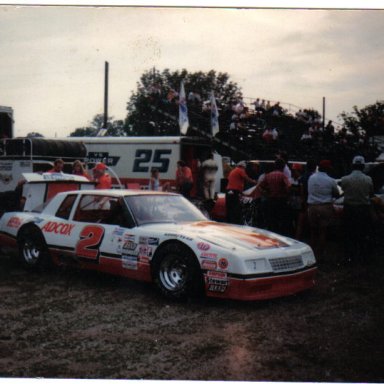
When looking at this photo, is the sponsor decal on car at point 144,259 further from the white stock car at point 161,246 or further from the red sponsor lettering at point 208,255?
the red sponsor lettering at point 208,255

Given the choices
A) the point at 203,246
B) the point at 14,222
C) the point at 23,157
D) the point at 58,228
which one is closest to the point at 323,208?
the point at 203,246

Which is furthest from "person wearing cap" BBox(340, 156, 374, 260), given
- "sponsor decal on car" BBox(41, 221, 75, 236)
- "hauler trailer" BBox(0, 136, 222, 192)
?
"hauler trailer" BBox(0, 136, 222, 192)

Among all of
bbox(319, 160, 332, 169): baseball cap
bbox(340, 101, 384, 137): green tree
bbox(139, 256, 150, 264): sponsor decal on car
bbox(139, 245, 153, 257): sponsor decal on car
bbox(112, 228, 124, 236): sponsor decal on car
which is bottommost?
bbox(139, 256, 150, 264): sponsor decal on car

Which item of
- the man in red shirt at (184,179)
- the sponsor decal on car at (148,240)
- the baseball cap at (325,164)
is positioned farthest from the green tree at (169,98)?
the sponsor decal on car at (148,240)

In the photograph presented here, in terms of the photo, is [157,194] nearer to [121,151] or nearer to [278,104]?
[278,104]

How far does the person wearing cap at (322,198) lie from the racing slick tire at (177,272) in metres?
2.33

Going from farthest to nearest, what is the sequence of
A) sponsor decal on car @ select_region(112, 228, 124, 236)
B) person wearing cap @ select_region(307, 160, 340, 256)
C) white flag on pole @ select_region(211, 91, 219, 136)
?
1. white flag on pole @ select_region(211, 91, 219, 136)
2. person wearing cap @ select_region(307, 160, 340, 256)
3. sponsor decal on car @ select_region(112, 228, 124, 236)

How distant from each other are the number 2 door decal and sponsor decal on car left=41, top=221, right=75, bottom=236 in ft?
0.73

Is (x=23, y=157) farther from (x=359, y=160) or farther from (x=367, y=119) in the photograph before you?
(x=367, y=119)

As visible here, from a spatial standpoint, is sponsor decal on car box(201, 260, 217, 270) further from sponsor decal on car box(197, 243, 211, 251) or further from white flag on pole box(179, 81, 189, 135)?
white flag on pole box(179, 81, 189, 135)

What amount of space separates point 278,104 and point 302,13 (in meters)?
1.60

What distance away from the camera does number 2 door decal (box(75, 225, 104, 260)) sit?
5.49 metres

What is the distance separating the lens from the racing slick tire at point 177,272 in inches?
186

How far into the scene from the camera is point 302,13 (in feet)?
16.1
